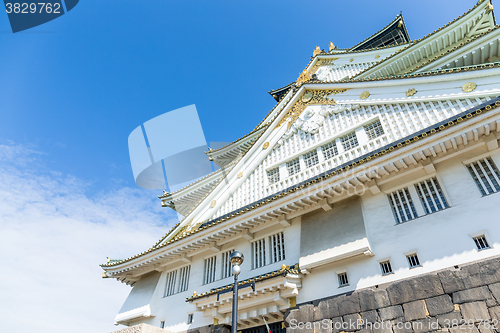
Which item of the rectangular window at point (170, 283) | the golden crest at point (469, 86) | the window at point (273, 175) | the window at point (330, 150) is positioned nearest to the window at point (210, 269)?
the rectangular window at point (170, 283)

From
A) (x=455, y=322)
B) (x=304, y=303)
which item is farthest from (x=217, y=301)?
(x=455, y=322)

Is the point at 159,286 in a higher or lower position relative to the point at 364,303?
higher

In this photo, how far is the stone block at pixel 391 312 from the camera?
27.2 feet

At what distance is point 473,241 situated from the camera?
8.40 metres

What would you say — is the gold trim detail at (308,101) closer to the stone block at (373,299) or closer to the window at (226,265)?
the window at (226,265)

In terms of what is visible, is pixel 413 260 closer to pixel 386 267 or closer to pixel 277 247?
pixel 386 267

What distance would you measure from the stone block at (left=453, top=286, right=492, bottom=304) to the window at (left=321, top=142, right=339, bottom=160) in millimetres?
7112

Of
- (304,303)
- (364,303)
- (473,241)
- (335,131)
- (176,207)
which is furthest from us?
(176,207)

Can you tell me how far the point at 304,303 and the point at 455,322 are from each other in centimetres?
→ 444

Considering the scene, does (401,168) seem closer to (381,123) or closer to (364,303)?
(381,123)

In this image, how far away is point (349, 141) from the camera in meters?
13.5

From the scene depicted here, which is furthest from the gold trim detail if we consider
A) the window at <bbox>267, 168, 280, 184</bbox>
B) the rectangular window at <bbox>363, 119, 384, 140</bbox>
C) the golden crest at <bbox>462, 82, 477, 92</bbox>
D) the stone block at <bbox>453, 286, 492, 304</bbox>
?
the stone block at <bbox>453, 286, 492, 304</bbox>

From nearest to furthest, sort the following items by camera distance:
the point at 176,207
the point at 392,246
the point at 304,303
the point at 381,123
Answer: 1. the point at 392,246
2. the point at 304,303
3. the point at 381,123
4. the point at 176,207

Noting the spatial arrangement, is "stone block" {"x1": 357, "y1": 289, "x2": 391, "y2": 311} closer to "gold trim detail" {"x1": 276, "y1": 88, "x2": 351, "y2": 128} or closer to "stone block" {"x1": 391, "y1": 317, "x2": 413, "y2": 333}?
"stone block" {"x1": 391, "y1": 317, "x2": 413, "y2": 333}
